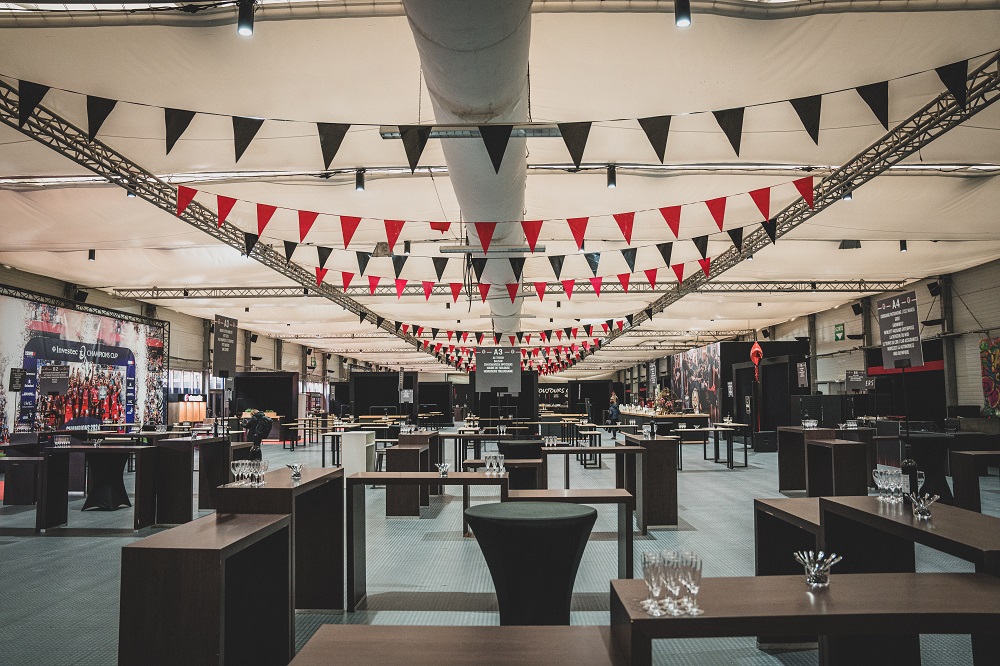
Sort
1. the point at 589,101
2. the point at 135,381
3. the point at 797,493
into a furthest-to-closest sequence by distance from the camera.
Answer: the point at 135,381 → the point at 797,493 → the point at 589,101

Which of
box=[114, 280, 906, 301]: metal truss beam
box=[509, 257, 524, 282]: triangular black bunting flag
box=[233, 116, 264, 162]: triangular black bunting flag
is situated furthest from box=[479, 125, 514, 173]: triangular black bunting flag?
box=[114, 280, 906, 301]: metal truss beam

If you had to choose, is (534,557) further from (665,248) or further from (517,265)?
(665,248)

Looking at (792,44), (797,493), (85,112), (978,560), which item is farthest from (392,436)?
(978,560)

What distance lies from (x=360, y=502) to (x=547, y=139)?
351 centimetres

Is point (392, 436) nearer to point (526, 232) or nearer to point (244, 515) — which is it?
point (526, 232)

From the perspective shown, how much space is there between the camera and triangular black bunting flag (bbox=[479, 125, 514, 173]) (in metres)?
4.05

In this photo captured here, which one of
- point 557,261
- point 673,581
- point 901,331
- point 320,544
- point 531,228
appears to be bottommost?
point 320,544

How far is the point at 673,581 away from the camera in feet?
5.14

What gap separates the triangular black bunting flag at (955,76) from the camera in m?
4.27

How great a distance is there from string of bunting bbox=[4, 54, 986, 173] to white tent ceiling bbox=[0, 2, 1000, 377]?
0.07 metres

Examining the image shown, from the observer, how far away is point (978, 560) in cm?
193

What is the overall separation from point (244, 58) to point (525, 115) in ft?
6.09

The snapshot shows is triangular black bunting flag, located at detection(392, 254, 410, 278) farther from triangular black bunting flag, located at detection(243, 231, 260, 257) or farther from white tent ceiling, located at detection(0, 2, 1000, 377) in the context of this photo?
triangular black bunting flag, located at detection(243, 231, 260, 257)

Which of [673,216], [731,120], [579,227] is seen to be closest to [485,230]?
[579,227]
